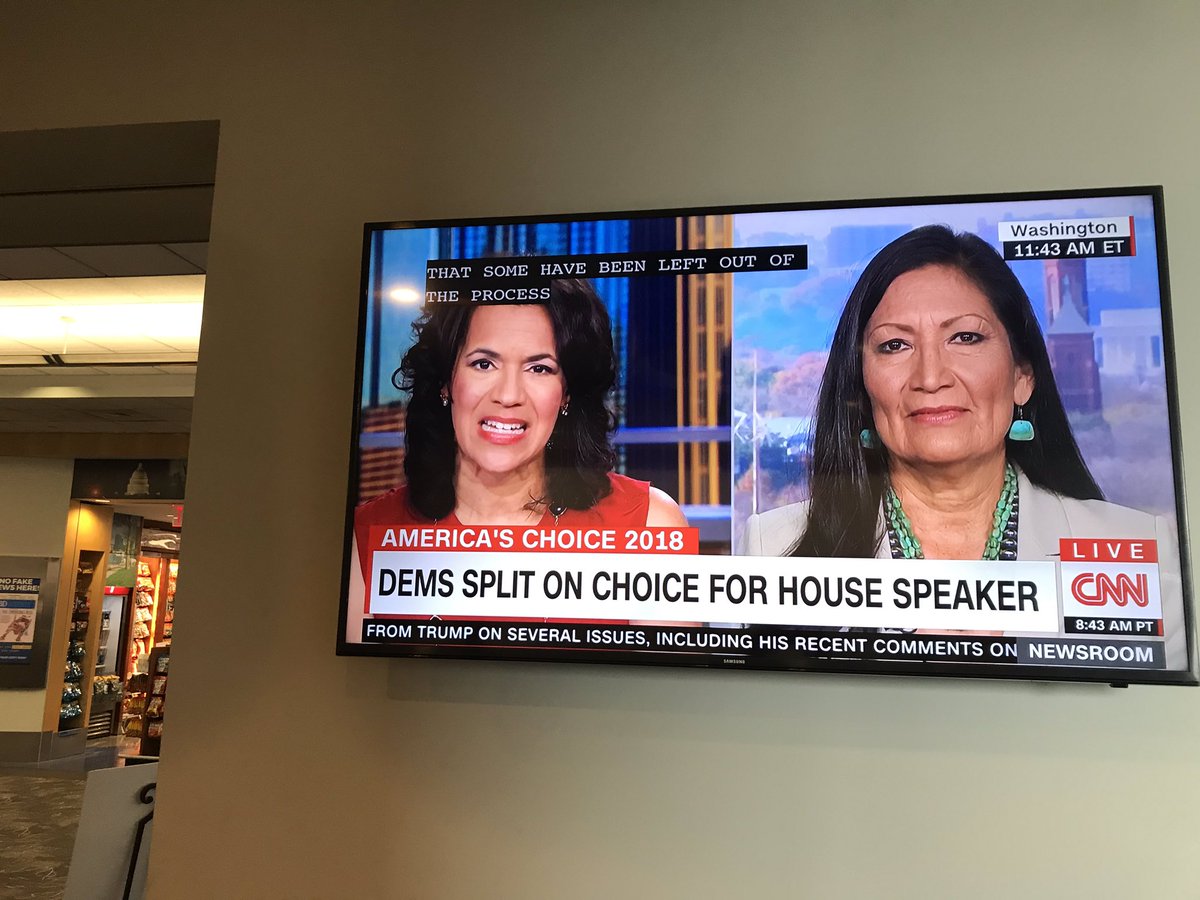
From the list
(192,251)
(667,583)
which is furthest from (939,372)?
(192,251)

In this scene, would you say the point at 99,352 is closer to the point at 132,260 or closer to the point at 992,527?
the point at 132,260

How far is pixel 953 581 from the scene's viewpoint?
66.3 inches

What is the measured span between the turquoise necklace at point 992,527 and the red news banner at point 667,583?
0.08ft

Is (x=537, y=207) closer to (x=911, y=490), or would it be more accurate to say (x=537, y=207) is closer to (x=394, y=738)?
(x=911, y=490)

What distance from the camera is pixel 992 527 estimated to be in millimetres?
1693

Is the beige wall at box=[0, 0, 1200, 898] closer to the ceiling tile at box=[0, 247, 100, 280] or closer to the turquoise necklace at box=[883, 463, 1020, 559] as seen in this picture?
the turquoise necklace at box=[883, 463, 1020, 559]

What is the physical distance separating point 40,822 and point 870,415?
6845 mm

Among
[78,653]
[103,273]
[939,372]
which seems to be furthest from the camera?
[78,653]

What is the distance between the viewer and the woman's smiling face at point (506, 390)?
186cm

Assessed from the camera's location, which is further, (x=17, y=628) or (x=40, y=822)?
(x=17, y=628)

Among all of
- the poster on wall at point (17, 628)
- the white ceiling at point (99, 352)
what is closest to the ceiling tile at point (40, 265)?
the white ceiling at point (99, 352)

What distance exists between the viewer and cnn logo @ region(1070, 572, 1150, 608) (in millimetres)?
1635

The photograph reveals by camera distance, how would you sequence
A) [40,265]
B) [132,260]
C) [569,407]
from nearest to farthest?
[569,407]
[132,260]
[40,265]

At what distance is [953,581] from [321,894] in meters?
1.52
